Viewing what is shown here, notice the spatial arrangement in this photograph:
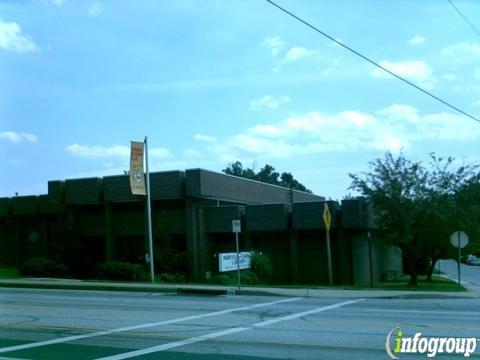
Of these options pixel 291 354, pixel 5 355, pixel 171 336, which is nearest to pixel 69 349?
pixel 5 355

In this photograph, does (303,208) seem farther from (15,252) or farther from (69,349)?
(69,349)

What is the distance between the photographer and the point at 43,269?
36.2m

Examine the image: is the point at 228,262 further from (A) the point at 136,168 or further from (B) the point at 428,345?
(B) the point at 428,345

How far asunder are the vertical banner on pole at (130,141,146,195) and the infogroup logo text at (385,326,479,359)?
2173cm

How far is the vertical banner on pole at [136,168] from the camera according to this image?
3133 cm

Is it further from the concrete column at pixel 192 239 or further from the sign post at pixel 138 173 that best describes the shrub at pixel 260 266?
the sign post at pixel 138 173

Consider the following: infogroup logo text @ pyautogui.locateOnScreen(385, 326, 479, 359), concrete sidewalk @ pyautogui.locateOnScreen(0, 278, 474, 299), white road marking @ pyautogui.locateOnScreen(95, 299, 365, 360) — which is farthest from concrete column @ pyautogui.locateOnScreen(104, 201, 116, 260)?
infogroup logo text @ pyautogui.locateOnScreen(385, 326, 479, 359)

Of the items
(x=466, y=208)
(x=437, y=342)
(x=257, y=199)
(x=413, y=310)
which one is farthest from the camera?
(x=257, y=199)

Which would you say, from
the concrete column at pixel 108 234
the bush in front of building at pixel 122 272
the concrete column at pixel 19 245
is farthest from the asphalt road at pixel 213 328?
the concrete column at pixel 19 245

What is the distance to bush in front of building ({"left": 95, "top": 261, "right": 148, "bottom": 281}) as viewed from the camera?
34.3 meters

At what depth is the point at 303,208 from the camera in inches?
1475

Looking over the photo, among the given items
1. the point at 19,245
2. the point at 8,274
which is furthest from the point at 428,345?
the point at 19,245

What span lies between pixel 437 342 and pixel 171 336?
185 inches

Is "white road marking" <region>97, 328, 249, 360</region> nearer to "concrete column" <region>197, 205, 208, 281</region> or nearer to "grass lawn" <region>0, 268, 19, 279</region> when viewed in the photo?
Result: "grass lawn" <region>0, 268, 19, 279</region>
